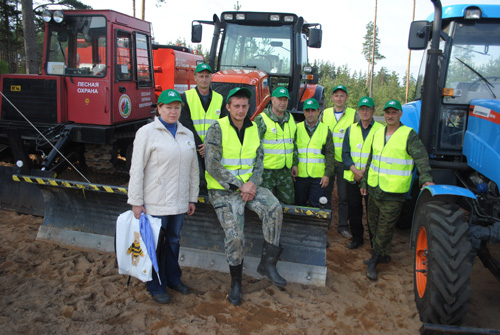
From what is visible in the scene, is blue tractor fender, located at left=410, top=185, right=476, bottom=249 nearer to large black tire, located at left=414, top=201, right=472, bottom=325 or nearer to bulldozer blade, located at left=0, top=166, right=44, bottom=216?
large black tire, located at left=414, top=201, right=472, bottom=325

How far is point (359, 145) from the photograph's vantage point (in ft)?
16.1

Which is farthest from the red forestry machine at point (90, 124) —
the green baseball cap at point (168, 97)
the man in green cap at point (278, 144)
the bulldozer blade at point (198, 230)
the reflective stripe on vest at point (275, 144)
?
the green baseball cap at point (168, 97)

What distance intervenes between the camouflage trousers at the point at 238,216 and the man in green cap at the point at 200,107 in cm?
75

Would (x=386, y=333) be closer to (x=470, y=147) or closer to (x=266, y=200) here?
(x=266, y=200)

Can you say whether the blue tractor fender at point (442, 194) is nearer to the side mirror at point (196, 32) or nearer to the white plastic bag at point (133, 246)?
the white plastic bag at point (133, 246)

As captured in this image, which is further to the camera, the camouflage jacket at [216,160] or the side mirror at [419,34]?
the side mirror at [419,34]

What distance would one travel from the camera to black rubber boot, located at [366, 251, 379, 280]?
4.32m

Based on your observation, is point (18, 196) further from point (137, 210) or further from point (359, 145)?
point (359, 145)

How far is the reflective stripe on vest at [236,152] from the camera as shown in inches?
146

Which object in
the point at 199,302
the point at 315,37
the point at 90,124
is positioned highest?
the point at 315,37

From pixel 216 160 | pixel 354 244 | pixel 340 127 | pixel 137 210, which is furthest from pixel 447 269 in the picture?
pixel 340 127

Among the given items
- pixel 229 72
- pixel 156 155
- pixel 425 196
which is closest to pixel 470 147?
pixel 425 196

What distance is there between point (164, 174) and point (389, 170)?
2281 mm

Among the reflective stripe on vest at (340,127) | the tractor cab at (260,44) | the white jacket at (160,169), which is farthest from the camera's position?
the tractor cab at (260,44)
